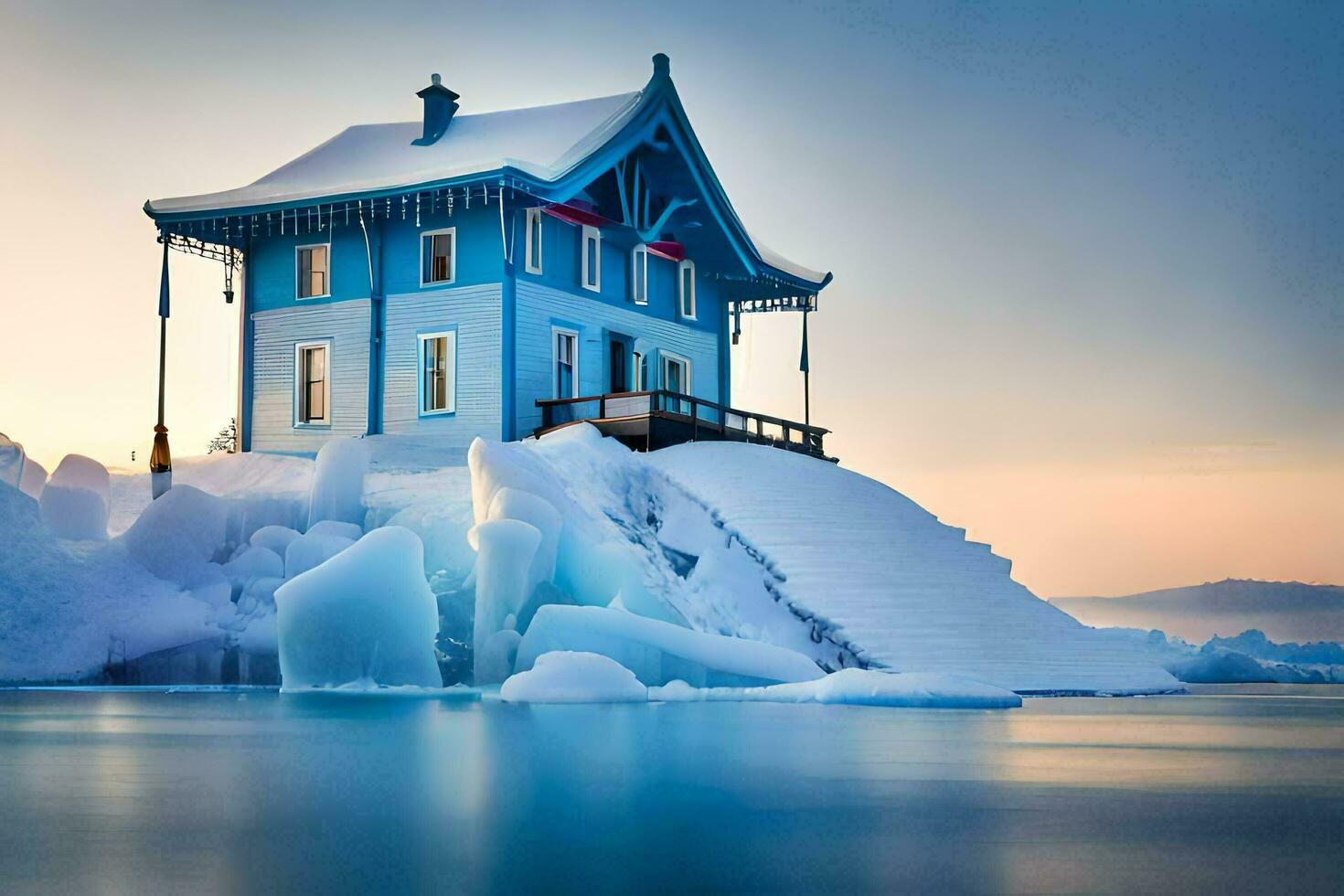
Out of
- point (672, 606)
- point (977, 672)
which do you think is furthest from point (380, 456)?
point (977, 672)

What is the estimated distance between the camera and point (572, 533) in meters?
23.3

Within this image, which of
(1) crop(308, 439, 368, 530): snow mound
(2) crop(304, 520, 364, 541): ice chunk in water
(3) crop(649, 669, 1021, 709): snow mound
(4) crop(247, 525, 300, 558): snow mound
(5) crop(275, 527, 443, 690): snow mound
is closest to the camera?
(3) crop(649, 669, 1021, 709): snow mound

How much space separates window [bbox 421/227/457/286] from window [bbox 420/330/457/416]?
3.90ft

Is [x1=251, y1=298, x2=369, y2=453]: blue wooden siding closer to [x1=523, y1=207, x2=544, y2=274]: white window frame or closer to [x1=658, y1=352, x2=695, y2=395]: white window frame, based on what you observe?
[x1=523, y1=207, x2=544, y2=274]: white window frame

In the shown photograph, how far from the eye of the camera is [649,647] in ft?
67.1

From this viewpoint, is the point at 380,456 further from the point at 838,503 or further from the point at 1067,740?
the point at 1067,740

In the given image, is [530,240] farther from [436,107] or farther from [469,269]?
[436,107]

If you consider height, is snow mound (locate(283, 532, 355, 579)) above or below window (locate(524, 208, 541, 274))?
below

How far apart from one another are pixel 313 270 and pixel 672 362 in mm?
8955

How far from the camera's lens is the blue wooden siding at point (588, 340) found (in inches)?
1208

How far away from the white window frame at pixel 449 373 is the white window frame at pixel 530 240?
5.05ft

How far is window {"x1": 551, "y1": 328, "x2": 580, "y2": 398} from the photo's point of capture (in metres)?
31.8

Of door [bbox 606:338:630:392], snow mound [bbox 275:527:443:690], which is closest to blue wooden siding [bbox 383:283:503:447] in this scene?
door [bbox 606:338:630:392]

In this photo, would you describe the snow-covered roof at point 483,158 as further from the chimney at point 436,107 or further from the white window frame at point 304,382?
the white window frame at point 304,382
